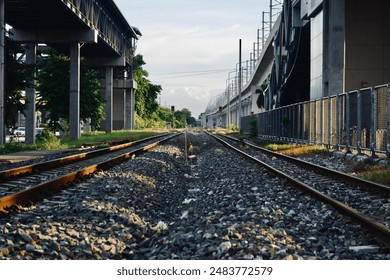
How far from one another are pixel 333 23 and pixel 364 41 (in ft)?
8.66

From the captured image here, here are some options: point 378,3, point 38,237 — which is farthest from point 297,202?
point 378,3

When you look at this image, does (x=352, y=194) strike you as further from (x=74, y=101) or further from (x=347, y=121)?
(x=74, y=101)

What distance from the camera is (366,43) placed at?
3175 centimetres

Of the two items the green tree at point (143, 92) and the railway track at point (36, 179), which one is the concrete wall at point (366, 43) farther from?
the green tree at point (143, 92)

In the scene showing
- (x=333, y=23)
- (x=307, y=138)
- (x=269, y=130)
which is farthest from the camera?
(x=269, y=130)

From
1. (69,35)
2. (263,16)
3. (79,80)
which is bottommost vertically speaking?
(79,80)

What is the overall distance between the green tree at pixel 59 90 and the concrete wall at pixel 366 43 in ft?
68.0

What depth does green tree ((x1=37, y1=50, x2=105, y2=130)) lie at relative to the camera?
137ft

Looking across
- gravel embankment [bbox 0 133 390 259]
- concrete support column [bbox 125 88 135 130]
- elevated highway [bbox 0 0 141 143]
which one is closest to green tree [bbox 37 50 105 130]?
elevated highway [bbox 0 0 141 143]

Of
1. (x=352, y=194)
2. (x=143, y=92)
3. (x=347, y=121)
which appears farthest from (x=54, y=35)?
(x=143, y=92)

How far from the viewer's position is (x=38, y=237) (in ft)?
19.1

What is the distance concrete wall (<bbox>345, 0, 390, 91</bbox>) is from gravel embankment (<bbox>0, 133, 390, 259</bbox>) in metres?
22.4

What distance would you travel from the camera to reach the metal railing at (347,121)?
16.7 meters
